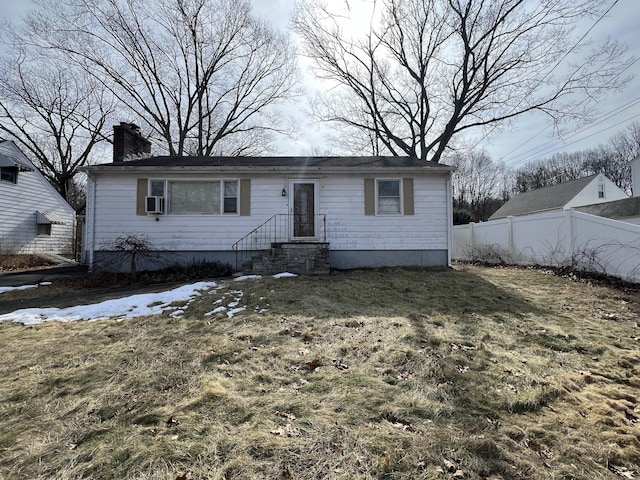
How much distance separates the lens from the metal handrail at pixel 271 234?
32.9 ft

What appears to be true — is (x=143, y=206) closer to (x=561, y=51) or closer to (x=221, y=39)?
(x=221, y=39)

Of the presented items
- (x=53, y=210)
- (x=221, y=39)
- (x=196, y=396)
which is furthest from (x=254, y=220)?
(x=221, y=39)

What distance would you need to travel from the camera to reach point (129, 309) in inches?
217

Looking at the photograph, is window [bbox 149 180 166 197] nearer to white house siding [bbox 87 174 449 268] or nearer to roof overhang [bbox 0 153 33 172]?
white house siding [bbox 87 174 449 268]

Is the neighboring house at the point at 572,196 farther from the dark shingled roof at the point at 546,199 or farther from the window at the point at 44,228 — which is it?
the window at the point at 44,228

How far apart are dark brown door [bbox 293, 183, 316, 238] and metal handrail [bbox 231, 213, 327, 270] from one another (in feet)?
0.42

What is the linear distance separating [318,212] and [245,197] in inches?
91.7

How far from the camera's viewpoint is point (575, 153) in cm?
4169

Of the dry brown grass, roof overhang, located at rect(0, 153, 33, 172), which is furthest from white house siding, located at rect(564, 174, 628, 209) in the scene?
roof overhang, located at rect(0, 153, 33, 172)

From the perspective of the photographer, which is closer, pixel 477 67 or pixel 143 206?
pixel 143 206

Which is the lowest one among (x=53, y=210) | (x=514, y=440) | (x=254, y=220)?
(x=514, y=440)

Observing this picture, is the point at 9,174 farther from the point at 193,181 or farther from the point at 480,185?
the point at 480,185

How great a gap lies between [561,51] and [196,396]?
67.4ft

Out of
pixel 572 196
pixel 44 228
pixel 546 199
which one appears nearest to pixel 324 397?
pixel 44 228
